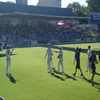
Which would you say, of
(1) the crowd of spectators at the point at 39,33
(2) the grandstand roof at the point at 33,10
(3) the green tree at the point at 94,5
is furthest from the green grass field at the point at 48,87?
(3) the green tree at the point at 94,5

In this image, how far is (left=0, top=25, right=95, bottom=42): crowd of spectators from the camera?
1859 inches

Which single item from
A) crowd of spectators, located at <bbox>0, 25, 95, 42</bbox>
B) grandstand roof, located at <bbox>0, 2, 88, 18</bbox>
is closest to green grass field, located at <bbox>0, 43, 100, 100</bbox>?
crowd of spectators, located at <bbox>0, 25, 95, 42</bbox>

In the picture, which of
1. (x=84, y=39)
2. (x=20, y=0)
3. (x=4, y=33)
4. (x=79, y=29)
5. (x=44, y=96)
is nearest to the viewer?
(x=44, y=96)

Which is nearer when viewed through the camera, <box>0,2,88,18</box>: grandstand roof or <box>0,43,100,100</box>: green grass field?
<box>0,43,100,100</box>: green grass field

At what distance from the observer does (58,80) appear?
1176 centimetres

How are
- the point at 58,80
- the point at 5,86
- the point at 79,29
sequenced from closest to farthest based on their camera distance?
the point at 5,86, the point at 58,80, the point at 79,29

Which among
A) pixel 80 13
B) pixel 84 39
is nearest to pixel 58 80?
pixel 84 39

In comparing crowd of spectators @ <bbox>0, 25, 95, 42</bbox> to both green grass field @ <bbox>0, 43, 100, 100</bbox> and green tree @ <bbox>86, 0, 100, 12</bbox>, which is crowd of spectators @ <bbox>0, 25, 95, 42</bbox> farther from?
green grass field @ <bbox>0, 43, 100, 100</bbox>

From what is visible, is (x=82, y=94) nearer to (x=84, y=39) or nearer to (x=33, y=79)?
(x=33, y=79)

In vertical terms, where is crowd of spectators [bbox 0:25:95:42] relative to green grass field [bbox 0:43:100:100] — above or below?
above

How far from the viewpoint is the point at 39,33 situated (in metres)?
54.6

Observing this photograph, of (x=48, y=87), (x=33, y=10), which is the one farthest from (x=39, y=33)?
(x=48, y=87)

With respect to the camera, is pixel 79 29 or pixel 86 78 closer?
pixel 86 78

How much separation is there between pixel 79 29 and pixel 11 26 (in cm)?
2338
